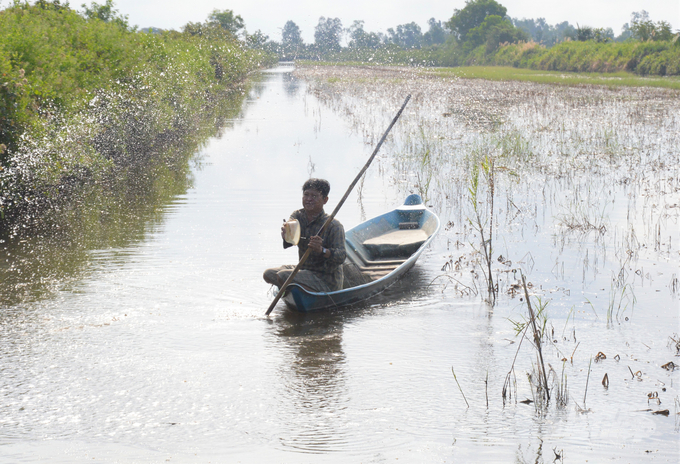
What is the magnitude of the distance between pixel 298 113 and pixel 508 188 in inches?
540

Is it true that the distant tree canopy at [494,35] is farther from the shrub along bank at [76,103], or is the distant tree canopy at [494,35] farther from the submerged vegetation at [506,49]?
the shrub along bank at [76,103]

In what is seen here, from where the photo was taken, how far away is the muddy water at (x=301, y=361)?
4109 mm

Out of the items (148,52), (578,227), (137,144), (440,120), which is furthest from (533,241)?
(148,52)

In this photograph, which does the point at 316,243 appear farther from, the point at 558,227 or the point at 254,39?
the point at 254,39

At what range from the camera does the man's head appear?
624cm

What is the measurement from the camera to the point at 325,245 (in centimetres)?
633

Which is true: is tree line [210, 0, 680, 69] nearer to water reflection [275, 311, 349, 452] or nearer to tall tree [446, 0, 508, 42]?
tall tree [446, 0, 508, 42]

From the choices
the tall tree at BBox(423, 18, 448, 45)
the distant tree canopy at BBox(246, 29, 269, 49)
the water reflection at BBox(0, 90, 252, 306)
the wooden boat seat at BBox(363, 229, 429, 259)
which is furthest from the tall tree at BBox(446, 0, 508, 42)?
the wooden boat seat at BBox(363, 229, 429, 259)

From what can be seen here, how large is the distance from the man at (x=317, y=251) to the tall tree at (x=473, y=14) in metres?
81.1

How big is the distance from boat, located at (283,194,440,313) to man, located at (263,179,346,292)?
0.38 feet

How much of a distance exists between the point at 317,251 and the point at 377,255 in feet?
6.96

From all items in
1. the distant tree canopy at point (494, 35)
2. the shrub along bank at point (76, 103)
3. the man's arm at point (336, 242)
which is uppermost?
the distant tree canopy at point (494, 35)

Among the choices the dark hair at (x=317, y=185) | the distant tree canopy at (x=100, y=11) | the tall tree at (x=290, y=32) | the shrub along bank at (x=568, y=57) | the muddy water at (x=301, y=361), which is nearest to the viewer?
the muddy water at (x=301, y=361)

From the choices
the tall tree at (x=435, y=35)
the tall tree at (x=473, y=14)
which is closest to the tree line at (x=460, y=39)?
the tall tree at (x=473, y=14)
